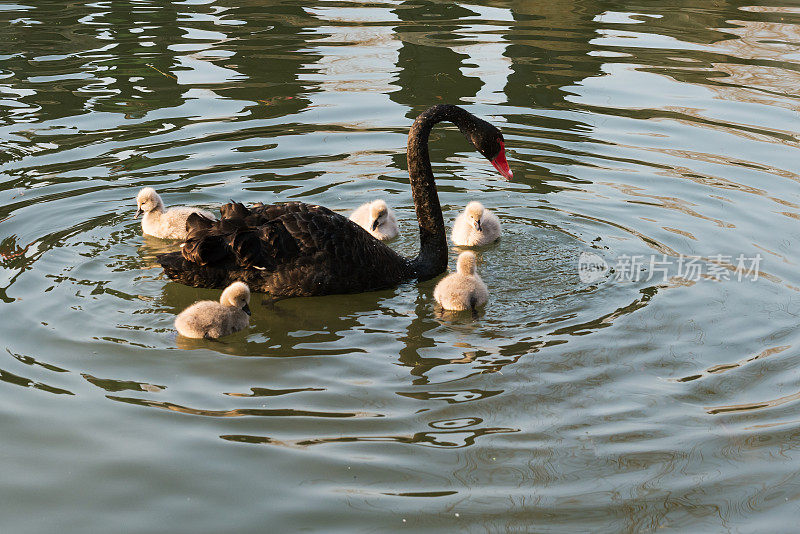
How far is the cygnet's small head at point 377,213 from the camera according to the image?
727 cm

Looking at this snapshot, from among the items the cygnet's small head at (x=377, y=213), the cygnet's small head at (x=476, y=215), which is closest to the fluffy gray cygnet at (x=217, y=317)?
the cygnet's small head at (x=377, y=213)

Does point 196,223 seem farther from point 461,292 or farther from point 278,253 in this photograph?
point 461,292

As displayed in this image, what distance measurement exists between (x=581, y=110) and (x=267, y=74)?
12.4ft

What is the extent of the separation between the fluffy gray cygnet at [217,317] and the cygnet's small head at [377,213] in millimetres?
1549

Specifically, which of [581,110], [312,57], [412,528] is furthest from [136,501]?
[312,57]

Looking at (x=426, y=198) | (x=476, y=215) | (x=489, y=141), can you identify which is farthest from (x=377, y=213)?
(x=489, y=141)

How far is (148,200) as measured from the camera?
7508 millimetres

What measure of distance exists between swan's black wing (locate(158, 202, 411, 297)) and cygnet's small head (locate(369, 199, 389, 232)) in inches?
31.8

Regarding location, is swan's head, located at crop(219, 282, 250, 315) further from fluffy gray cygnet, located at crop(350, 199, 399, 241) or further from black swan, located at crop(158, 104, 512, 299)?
fluffy gray cygnet, located at crop(350, 199, 399, 241)

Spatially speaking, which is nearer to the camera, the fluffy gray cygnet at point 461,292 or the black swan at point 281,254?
the fluffy gray cygnet at point 461,292

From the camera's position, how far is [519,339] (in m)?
5.80

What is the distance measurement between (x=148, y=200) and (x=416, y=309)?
246cm

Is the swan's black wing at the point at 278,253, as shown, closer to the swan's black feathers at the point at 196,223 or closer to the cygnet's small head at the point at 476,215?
the swan's black feathers at the point at 196,223

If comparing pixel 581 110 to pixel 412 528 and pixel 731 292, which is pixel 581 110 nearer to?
pixel 731 292
